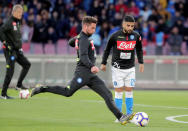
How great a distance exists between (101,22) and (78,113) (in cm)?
1267

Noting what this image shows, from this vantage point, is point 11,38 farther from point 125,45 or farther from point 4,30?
point 125,45

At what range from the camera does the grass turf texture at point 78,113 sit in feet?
29.2

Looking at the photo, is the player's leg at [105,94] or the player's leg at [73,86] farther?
the player's leg at [73,86]

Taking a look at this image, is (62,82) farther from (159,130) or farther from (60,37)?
(159,130)

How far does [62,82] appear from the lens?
64.7 feet

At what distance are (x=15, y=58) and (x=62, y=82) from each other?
5859 mm

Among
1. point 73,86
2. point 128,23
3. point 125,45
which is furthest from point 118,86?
point 73,86

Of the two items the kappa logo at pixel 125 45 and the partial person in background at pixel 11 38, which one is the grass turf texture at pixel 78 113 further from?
the kappa logo at pixel 125 45

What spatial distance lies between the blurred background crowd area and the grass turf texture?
5768 millimetres

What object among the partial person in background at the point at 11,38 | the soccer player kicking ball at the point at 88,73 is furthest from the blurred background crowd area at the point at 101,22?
the soccer player kicking ball at the point at 88,73

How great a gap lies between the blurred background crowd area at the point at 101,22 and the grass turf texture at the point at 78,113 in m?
5.77

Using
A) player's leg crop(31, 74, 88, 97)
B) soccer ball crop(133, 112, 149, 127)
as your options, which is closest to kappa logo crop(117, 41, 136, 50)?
player's leg crop(31, 74, 88, 97)

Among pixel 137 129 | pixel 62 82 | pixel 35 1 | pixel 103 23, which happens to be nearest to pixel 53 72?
pixel 62 82

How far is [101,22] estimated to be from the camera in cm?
2356
